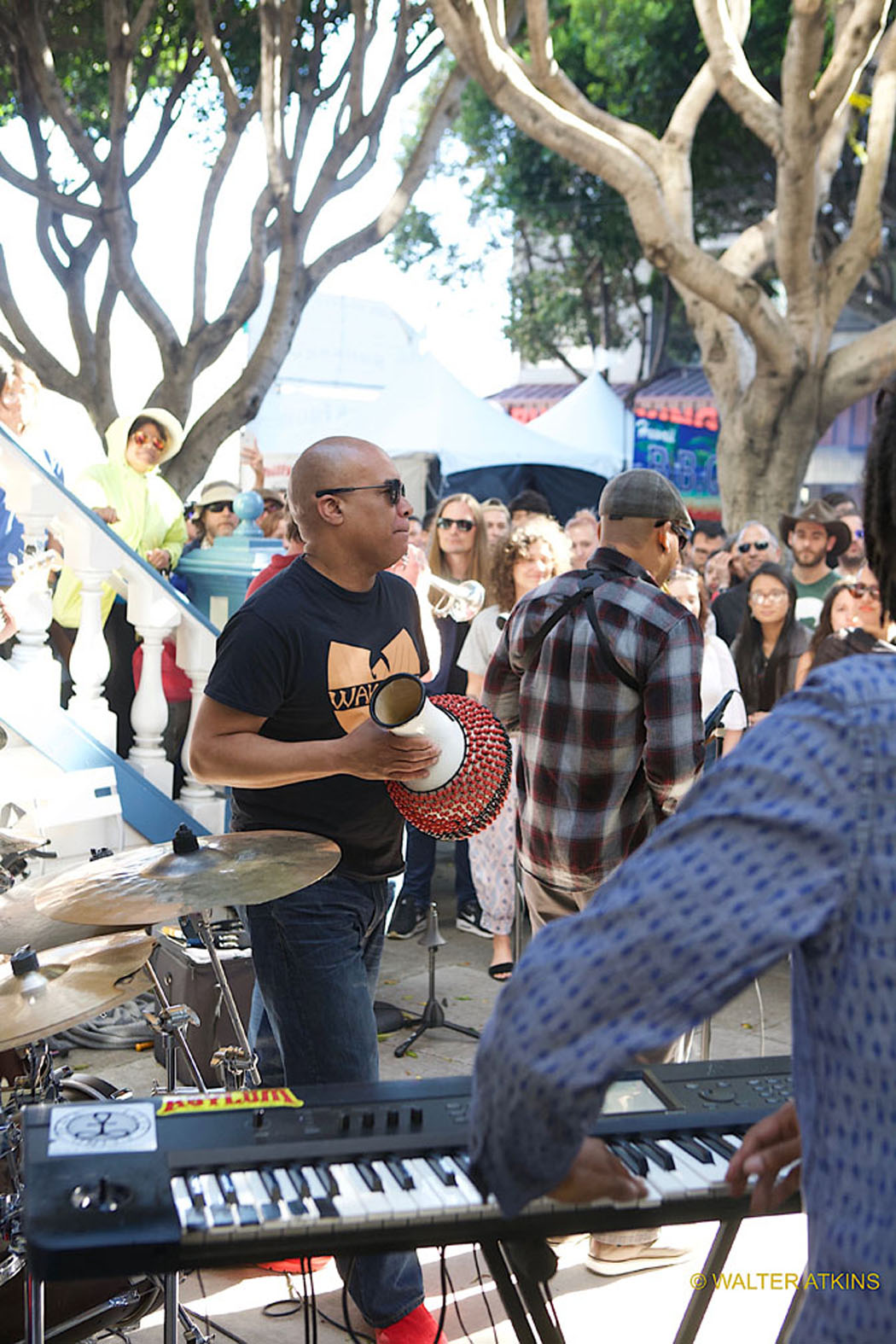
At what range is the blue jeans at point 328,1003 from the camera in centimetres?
305

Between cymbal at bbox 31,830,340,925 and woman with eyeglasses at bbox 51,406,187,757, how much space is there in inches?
151

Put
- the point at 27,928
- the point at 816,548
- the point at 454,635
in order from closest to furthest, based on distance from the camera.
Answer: the point at 27,928 < the point at 454,635 < the point at 816,548

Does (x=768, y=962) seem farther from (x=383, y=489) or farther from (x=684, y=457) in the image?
(x=684, y=457)

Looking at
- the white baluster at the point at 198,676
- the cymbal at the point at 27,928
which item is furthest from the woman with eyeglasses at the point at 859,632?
the cymbal at the point at 27,928

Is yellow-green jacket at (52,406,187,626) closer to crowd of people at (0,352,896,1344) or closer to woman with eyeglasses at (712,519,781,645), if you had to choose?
crowd of people at (0,352,896,1344)

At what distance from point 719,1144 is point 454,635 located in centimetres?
561

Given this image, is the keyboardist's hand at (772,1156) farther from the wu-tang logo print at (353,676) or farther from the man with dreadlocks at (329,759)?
the wu-tang logo print at (353,676)

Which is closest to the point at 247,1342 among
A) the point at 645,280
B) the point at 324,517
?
the point at 324,517

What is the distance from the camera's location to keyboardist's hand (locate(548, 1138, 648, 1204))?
1.37m

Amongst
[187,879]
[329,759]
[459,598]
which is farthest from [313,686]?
[459,598]

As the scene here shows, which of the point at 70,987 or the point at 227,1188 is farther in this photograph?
the point at 70,987

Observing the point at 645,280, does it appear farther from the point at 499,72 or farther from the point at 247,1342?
the point at 247,1342

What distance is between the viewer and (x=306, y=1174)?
177cm

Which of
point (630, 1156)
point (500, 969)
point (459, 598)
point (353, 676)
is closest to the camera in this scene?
point (630, 1156)
